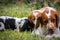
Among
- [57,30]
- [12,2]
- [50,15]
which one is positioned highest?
[12,2]

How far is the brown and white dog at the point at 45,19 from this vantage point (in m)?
1.94

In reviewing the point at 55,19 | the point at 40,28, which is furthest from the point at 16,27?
the point at 55,19

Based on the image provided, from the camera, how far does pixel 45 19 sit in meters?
1.94

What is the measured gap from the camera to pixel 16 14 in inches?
78.6

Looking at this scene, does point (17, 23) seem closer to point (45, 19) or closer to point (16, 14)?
point (16, 14)

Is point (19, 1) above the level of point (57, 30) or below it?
above

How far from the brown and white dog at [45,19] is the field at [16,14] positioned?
0.20ft

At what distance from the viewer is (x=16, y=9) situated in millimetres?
2018

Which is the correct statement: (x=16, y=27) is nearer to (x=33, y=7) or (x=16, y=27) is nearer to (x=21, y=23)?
(x=21, y=23)

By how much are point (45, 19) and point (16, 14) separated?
0.28 m

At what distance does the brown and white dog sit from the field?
0.20ft

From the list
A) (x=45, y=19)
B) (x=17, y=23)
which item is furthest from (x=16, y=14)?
(x=45, y=19)

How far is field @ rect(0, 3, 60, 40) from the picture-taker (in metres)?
1.94

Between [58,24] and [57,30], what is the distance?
2.2 inches
